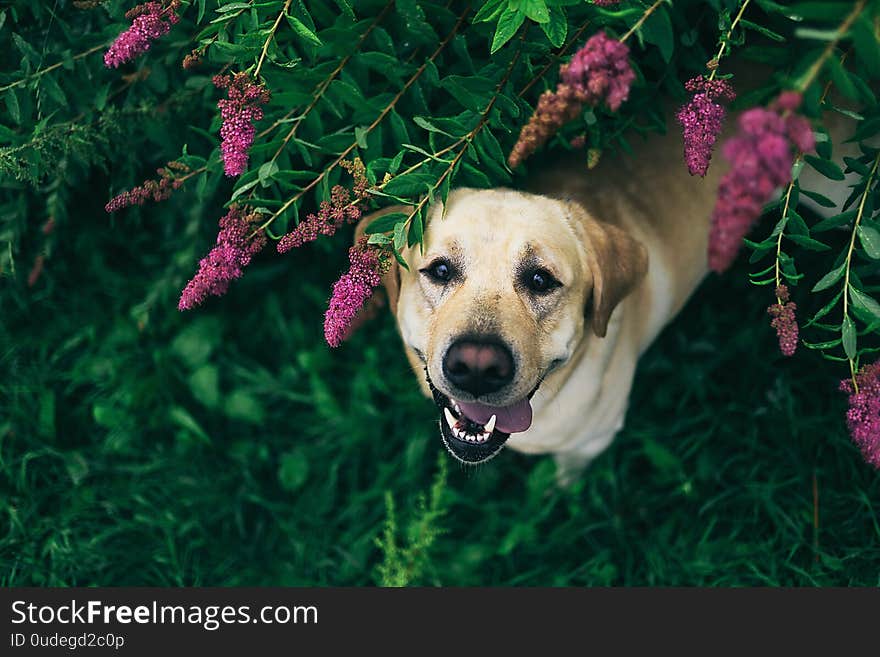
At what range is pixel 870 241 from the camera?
1853 mm

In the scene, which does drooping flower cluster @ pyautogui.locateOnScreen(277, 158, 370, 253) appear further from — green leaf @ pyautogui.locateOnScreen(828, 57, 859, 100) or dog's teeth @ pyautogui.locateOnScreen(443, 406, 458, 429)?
green leaf @ pyautogui.locateOnScreen(828, 57, 859, 100)

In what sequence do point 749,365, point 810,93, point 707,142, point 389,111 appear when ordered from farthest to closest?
point 749,365
point 389,111
point 707,142
point 810,93

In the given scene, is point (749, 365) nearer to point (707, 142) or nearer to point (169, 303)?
point (707, 142)

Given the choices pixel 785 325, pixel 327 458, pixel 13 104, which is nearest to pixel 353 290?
pixel 785 325

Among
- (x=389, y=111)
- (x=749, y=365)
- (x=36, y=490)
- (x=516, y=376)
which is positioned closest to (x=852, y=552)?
(x=749, y=365)

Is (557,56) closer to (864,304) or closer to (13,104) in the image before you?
(864,304)

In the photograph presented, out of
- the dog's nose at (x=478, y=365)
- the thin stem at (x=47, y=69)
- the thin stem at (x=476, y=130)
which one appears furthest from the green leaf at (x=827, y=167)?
the thin stem at (x=47, y=69)

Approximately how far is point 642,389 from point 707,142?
1.80m

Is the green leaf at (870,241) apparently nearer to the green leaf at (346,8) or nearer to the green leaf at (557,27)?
the green leaf at (557,27)

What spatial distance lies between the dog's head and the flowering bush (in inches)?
6.4

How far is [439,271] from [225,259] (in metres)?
0.62

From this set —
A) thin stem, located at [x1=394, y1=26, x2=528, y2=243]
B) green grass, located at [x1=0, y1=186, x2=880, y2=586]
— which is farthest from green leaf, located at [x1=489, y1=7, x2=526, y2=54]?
green grass, located at [x1=0, y1=186, x2=880, y2=586]

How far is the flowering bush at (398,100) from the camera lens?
1.77m

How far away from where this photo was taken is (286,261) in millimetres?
3549
